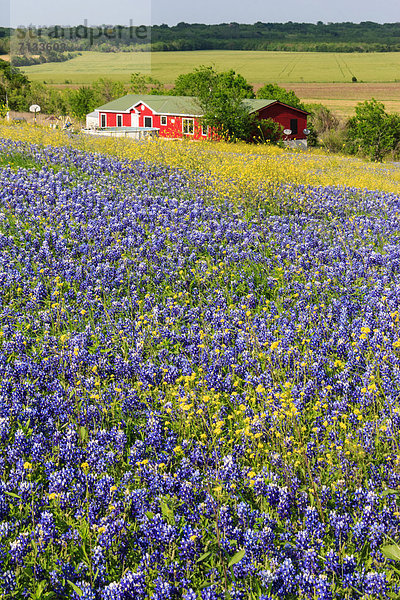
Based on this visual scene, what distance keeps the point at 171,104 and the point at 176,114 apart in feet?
12.1

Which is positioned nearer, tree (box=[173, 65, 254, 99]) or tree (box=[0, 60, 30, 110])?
tree (box=[173, 65, 254, 99])

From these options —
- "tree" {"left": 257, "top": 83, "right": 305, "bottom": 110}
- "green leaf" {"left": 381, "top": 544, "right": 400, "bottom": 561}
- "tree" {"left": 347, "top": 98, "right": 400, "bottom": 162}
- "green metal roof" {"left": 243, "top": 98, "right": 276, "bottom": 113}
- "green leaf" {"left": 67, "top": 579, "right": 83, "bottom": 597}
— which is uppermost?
"tree" {"left": 257, "top": 83, "right": 305, "bottom": 110}

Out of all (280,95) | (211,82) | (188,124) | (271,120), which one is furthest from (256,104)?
(280,95)

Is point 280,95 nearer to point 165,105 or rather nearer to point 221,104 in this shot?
point 165,105

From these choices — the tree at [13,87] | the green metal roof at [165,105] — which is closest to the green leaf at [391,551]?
the green metal roof at [165,105]

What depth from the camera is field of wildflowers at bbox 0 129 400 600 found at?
306 cm

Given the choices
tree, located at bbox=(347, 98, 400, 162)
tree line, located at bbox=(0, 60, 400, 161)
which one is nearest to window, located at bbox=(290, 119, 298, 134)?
tree line, located at bbox=(0, 60, 400, 161)

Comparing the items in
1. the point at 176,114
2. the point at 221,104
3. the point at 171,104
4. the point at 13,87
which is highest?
the point at 13,87

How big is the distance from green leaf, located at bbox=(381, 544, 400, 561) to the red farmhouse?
5395 cm

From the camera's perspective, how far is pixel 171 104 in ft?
214

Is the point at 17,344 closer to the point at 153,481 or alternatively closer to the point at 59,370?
the point at 59,370

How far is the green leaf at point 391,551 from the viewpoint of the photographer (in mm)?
3008

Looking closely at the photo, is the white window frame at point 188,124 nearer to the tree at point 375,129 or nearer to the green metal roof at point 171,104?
the green metal roof at point 171,104

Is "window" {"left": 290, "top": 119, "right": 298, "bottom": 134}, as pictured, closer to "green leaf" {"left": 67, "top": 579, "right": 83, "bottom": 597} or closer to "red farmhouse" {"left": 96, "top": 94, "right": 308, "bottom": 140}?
"red farmhouse" {"left": 96, "top": 94, "right": 308, "bottom": 140}
